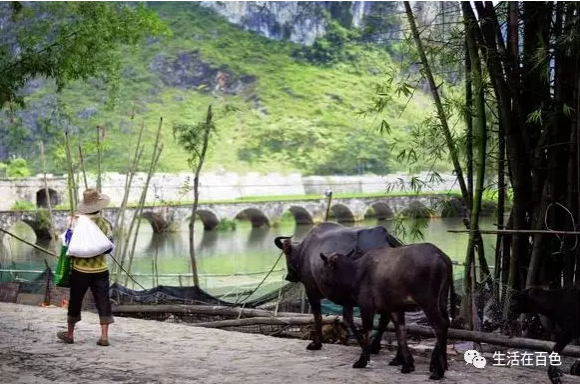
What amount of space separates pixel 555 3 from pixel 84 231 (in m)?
4.13

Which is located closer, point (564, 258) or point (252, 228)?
point (564, 258)

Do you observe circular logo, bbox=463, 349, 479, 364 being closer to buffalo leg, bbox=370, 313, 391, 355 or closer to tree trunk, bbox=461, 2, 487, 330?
buffalo leg, bbox=370, 313, 391, 355

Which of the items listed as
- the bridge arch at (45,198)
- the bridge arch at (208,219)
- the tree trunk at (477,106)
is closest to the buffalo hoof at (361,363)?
the tree trunk at (477,106)

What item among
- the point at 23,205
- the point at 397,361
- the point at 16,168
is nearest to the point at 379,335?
the point at 397,361

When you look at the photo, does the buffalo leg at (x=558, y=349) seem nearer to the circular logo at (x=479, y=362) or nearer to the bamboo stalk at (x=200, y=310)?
the circular logo at (x=479, y=362)

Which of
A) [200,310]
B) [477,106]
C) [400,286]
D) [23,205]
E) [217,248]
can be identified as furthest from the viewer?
[23,205]

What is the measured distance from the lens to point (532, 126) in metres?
6.38

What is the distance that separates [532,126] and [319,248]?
6.67 feet

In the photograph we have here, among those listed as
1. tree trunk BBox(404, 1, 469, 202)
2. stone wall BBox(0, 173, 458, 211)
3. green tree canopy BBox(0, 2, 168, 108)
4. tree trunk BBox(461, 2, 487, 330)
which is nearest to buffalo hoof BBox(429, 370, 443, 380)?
tree trunk BBox(461, 2, 487, 330)

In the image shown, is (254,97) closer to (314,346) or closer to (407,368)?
(314,346)

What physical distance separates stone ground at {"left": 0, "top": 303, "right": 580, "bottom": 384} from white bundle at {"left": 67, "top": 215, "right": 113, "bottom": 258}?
2.47 feet

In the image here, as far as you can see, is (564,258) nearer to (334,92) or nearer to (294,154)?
(294,154)

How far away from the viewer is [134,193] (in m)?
41.0

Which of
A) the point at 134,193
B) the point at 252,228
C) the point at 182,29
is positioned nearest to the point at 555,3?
the point at 134,193
